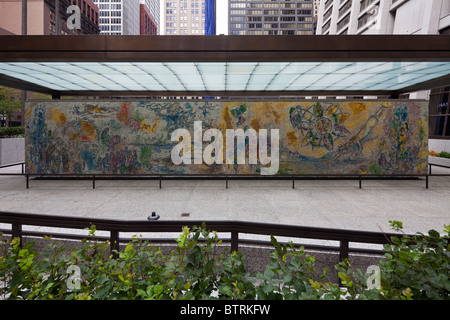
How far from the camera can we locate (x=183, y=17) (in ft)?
577

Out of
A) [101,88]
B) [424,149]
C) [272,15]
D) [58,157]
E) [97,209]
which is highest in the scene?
[272,15]

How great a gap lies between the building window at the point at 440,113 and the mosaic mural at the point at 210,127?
60.6ft

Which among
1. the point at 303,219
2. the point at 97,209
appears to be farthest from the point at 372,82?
the point at 97,209

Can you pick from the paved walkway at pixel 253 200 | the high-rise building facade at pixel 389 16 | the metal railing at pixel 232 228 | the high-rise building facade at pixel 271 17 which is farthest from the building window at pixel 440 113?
the high-rise building facade at pixel 271 17

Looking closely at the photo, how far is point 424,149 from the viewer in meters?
12.1

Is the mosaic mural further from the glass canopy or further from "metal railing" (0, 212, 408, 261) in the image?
"metal railing" (0, 212, 408, 261)

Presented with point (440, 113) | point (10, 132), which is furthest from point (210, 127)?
point (440, 113)

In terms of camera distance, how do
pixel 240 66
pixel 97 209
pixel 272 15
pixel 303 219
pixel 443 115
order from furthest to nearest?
pixel 272 15 → pixel 443 115 → pixel 240 66 → pixel 97 209 → pixel 303 219

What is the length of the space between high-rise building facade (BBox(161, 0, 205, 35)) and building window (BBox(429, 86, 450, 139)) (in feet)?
557

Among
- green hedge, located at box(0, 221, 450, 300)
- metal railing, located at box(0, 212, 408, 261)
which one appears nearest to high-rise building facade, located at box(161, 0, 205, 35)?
metal railing, located at box(0, 212, 408, 261)

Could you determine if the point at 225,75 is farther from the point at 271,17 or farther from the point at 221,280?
the point at 271,17

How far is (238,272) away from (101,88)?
1524cm

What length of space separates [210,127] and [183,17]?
621 ft

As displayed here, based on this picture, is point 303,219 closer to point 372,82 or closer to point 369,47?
point 369,47
